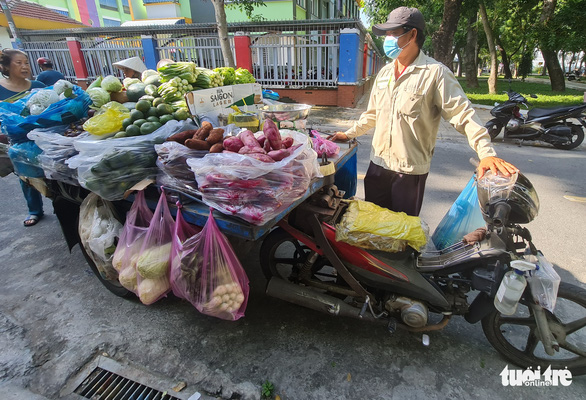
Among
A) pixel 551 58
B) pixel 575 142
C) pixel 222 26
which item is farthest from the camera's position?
pixel 551 58

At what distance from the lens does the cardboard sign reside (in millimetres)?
2496

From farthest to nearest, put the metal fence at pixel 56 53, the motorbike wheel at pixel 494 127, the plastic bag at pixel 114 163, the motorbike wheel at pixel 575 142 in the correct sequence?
the metal fence at pixel 56 53 < the motorbike wheel at pixel 494 127 < the motorbike wheel at pixel 575 142 < the plastic bag at pixel 114 163

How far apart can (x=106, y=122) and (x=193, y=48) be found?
398 inches

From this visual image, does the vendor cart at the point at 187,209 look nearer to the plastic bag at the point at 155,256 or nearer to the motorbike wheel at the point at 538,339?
the plastic bag at the point at 155,256

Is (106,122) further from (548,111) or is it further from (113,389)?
(548,111)

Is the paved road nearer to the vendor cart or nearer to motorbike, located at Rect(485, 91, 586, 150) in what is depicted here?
the vendor cart

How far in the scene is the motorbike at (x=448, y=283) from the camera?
1690mm

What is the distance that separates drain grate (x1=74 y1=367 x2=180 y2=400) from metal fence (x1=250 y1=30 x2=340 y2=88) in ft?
31.3

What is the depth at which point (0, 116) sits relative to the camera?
7.98 ft

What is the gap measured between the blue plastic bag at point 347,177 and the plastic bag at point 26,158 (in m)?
2.30

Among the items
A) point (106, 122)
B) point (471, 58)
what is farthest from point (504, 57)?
point (106, 122)

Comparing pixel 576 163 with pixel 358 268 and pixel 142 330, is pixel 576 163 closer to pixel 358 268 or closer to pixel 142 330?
pixel 358 268

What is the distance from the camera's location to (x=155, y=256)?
1976mm

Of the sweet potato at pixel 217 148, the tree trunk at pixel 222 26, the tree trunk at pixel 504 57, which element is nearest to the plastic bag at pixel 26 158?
the sweet potato at pixel 217 148
